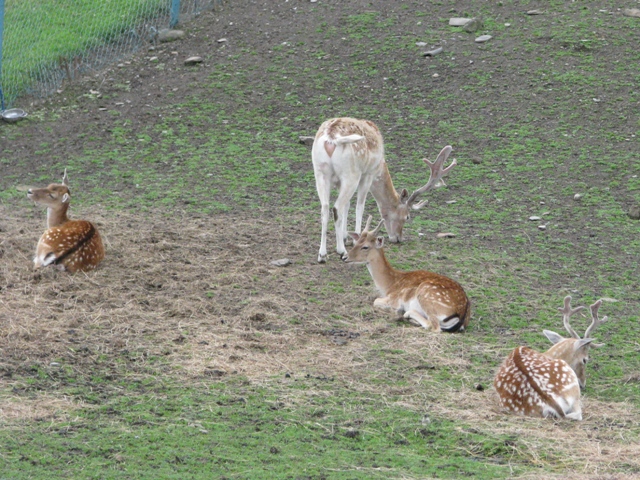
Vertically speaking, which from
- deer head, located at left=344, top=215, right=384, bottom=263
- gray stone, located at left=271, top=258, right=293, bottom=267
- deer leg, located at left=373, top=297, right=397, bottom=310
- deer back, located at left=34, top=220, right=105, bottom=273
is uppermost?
deer back, located at left=34, top=220, right=105, bottom=273

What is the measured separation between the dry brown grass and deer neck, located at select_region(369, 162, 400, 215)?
0.98 metres

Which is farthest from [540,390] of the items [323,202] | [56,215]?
[56,215]

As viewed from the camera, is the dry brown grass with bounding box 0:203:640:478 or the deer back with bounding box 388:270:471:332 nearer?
the dry brown grass with bounding box 0:203:640:478

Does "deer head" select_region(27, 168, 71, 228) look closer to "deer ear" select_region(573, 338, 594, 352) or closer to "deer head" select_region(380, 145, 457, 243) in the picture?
"deer head" select_region(380, 145, 457, 243)

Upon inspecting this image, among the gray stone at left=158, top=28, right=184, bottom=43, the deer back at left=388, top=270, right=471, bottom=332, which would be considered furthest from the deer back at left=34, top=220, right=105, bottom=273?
the gray stone at left=158, top=28, right=184, bottom=43

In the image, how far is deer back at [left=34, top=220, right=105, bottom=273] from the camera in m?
8.43

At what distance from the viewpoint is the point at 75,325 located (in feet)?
24.1

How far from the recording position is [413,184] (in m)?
11.5

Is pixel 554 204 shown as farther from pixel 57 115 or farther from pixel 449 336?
pixel 57 115

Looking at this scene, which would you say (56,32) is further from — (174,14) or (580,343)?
(580,343)

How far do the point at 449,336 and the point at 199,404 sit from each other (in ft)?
7.97

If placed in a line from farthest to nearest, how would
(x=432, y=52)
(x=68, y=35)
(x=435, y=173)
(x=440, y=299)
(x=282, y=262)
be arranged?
(x=68, y=35)
(x=432, y=52)
(x=435, y=173)
(x=282, y=262)
(x=440, y=299)

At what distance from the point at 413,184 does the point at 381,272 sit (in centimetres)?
301

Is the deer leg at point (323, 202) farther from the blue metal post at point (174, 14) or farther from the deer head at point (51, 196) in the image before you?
the blue metal post at point (174, 14)
